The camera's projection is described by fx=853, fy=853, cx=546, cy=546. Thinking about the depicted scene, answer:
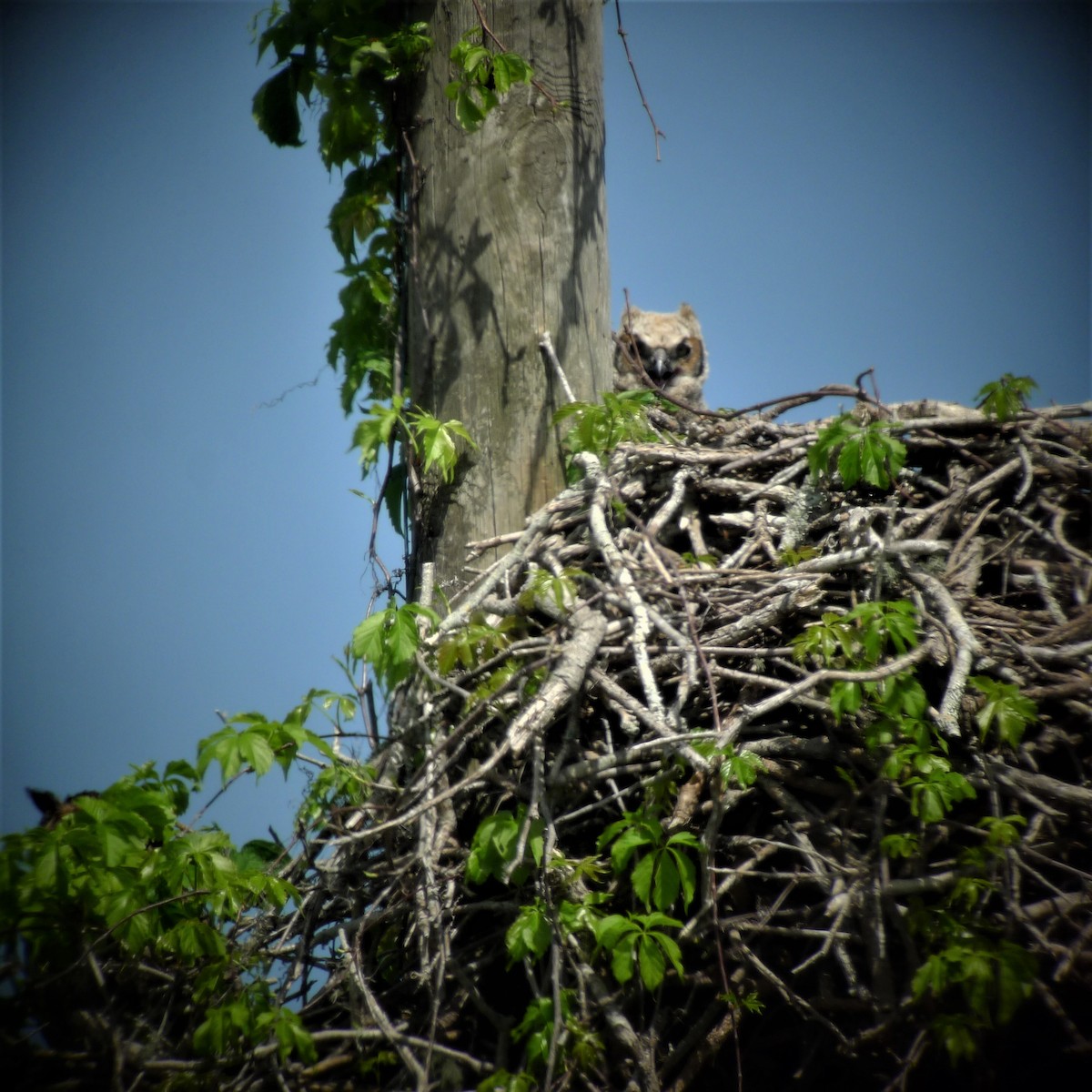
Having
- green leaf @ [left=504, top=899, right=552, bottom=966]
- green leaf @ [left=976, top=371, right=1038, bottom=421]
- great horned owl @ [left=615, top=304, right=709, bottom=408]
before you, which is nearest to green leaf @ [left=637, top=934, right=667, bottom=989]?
green leaf @ [left=504, top=899, right=552, bottom=966]

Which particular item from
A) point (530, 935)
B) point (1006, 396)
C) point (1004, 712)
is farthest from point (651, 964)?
point (1006, 396)

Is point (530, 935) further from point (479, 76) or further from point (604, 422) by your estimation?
point (479, 76)

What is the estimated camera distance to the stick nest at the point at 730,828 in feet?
5.74

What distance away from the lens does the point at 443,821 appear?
2041mm

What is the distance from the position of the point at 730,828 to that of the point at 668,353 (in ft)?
14.2

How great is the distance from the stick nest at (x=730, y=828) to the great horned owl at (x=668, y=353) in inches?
138

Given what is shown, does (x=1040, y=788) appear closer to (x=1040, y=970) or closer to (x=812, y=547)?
(x=1040, y=970)

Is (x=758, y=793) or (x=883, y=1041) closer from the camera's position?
(x=883, y=1041)

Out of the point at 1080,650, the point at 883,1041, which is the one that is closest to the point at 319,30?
the point at 1080,650

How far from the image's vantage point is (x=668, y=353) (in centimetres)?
584

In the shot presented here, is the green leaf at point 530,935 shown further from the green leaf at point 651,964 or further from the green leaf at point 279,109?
the green leaf at point 279,109

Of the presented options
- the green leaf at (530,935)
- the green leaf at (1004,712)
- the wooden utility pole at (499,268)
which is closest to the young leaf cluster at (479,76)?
the wooden utility pole at (499,268)

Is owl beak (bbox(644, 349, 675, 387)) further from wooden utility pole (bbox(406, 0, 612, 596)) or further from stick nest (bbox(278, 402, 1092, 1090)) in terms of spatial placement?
stick nest (bbox(278, 402, 1092, 1090))

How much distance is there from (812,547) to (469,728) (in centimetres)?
103
